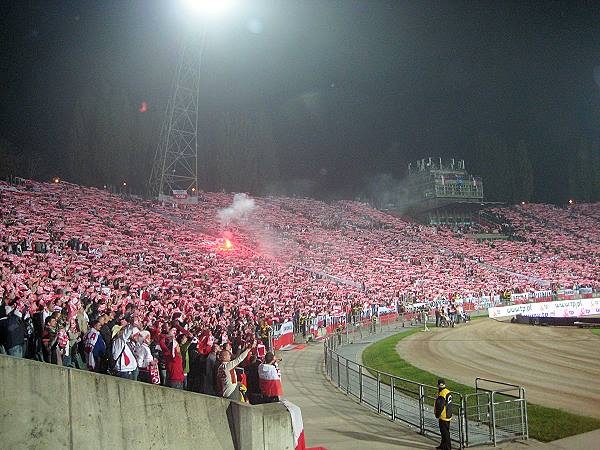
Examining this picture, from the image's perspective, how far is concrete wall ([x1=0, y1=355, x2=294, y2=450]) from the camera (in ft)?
20.9

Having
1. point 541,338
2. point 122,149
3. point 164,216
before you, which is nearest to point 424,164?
point 122,149

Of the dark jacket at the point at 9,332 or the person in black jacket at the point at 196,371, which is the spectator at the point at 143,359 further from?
the dark jacket at the point at 9,332

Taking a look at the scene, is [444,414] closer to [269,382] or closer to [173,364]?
[269,382]

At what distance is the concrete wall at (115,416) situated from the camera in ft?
20.9

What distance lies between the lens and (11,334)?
8.07 metres

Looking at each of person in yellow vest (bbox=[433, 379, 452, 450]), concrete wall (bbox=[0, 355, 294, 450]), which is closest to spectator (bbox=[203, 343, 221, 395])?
concrete wall (bbox=[0, 355, 294, 450])

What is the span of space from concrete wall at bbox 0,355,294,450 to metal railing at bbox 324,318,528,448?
13.9 feet

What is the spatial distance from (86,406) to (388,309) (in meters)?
30.2

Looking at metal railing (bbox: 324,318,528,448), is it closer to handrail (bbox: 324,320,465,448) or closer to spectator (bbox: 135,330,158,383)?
handrail (bbox: 324,320,465,448)

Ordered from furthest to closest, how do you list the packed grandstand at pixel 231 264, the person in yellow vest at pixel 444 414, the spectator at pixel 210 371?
the packed grandstand at pixel 231 264 < the spectator at pixel 210 371 < the person in yellow vest at pixel 444 414

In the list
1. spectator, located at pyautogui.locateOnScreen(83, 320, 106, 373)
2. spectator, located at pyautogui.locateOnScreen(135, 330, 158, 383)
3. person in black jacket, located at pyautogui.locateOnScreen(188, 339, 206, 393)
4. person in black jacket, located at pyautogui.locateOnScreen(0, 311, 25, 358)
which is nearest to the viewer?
person in black jacket, located at pyautogui.locateOnScreen(0, 311, 25, 358)

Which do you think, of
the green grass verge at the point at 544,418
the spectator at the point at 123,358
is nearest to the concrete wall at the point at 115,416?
the spectator at the point at 123,358

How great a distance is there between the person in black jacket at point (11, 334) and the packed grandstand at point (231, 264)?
239mm

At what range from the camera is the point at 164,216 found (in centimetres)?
3919
